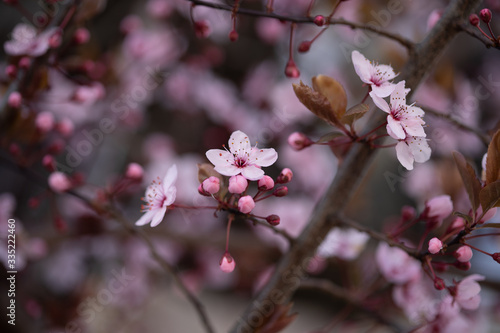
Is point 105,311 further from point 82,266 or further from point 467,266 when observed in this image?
point 467,266

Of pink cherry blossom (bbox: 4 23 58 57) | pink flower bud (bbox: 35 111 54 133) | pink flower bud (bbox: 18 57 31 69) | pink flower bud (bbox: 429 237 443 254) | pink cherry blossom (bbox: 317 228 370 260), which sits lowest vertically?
pink cherry blossom (bbox: 317 228 370 260)

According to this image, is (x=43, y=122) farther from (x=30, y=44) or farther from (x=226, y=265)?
(x=226, y=265)

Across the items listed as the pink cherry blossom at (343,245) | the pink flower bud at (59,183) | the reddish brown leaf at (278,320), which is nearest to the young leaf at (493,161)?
the reddish brown leaf at (278,320)

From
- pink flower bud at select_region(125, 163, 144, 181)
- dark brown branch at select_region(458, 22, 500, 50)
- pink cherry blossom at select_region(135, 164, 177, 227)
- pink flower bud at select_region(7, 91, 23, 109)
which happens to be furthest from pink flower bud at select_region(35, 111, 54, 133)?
dark brown branch at select_region(458, 22, 500, 50)

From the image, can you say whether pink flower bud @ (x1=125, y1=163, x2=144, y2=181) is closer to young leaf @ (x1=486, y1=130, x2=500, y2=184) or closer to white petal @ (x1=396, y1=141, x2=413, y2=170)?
white petal @ (x1=396, y1=141, x2=413, y2=170)

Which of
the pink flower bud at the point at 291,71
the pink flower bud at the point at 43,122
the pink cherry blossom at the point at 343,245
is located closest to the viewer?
the pink flower bud at the point at 291,71

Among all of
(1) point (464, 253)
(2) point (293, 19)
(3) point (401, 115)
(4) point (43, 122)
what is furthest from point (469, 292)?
(4) point (43, 122)

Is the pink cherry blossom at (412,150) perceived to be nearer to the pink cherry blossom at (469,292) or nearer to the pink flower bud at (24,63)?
the pink cherry blossom at (469,292)
